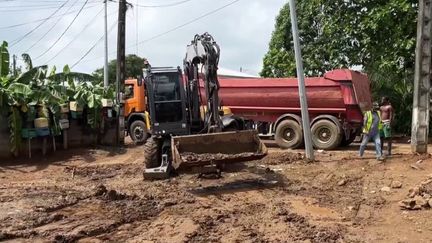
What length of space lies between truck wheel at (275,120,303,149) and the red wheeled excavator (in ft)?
18.2

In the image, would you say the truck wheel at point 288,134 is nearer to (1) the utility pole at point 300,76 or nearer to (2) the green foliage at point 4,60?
(1) the utility pole at point 300,76

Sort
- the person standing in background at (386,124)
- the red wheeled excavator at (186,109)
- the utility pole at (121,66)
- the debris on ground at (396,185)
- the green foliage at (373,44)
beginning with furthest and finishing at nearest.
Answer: the utility pole at (121,66) < the green foliage at (373,44) < the person standing in background at (386,124) < the red wheeled excavator at (186,109) < the debris on ground at (396,185)

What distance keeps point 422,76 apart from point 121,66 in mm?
11415

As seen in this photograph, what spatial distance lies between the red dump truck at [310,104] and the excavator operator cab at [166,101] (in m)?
6.59

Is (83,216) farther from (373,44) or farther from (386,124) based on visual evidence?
(373,44)

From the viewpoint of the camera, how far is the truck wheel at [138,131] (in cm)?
2019

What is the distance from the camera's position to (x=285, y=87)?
1817cm

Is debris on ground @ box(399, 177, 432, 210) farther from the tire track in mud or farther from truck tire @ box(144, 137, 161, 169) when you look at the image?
truck tire @ box(144, 137, 161, 169)

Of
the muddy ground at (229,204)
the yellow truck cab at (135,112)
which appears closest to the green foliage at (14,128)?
the muddy ground at (229,204)

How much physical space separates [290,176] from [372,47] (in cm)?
1078

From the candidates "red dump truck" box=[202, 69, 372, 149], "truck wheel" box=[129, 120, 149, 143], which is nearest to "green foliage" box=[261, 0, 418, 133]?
"red dump truck" box=[202, 69, 372, 149]

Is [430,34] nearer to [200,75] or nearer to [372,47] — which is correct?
[200,75]

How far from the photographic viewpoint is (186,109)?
12234 mm

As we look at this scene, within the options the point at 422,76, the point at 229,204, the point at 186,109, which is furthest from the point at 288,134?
the point at 229,204
